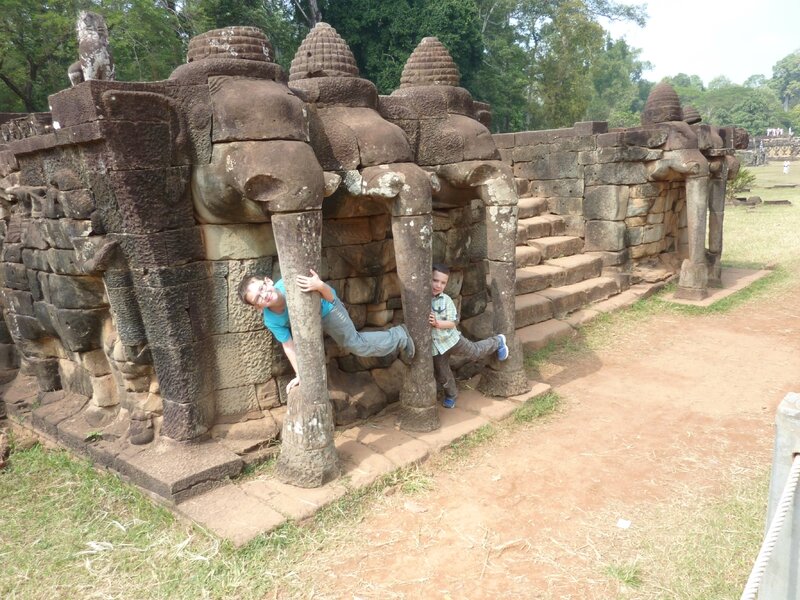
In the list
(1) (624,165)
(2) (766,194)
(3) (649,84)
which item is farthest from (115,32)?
(3) (649,84)

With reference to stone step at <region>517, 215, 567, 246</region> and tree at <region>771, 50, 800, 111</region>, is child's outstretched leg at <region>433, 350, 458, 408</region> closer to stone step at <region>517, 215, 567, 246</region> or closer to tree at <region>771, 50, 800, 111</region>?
stone step at <region>517, 215, 567, 246</region>

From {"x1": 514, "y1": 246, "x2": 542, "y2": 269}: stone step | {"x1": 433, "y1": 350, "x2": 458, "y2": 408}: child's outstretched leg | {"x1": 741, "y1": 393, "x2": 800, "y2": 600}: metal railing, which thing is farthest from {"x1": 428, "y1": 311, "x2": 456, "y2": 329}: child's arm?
{"x1": 514, "y1": 246, "x2": 542, "y2": 269}: stone step

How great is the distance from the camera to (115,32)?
16688 mm

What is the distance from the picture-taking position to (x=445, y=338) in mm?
4824

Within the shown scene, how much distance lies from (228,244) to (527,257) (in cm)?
545

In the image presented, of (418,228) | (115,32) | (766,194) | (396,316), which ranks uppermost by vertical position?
(115,32)

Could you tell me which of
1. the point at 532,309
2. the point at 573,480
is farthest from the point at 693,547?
the point at 532,309

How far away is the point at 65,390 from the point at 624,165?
8.05 metres

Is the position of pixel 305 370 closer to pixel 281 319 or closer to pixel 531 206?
pixel 281 319

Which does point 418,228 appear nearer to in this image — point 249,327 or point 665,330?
point 249,327

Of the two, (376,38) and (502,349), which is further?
(376,38)

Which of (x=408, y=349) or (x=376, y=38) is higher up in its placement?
(x=376, y=38)

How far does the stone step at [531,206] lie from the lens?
963cm

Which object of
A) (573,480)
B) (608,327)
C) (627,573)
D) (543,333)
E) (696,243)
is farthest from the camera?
(696,243)
